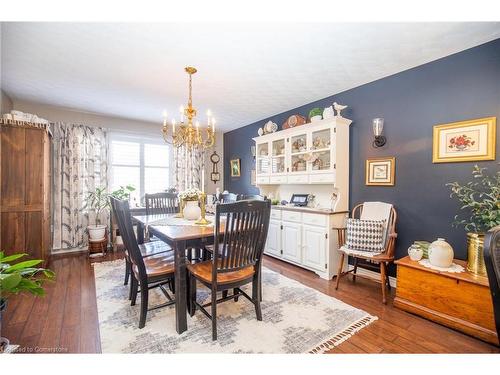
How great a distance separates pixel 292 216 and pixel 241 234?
1706 millimetres

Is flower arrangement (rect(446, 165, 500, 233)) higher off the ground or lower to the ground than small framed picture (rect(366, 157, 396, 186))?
lower

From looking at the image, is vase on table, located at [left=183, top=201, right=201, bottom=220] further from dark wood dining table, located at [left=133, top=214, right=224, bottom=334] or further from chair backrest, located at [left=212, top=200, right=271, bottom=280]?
chair backrest, located at [left=212, top=200, right=271, bottom=280]

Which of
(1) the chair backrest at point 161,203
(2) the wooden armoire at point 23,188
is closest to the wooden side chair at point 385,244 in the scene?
(1) the chair backrest at point 161,203

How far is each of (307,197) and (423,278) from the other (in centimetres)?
179

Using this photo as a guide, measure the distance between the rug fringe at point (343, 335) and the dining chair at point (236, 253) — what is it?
52 centimetres

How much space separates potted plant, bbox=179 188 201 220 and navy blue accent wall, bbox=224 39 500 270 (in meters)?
2.04

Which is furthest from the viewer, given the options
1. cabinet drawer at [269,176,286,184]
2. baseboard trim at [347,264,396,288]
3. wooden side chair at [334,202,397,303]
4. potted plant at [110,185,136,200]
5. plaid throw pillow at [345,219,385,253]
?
potted plant at [110,185,136,200]

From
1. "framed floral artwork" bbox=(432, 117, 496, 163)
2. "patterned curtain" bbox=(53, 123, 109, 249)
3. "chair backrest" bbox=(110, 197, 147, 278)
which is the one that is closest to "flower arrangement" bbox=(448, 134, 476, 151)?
"framed floral artwork" bbox=(432, 117, 496, 163)

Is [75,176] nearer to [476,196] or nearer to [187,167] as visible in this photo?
[187,167]

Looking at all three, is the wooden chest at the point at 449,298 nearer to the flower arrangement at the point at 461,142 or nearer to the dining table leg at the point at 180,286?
the flower arrangement at the point at 461,142

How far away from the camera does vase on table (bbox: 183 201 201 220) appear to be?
8.15ft

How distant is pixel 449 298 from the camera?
6.08ft

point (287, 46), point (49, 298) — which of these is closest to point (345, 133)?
point (287, 46)

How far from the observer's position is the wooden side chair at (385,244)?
7.59 ft
